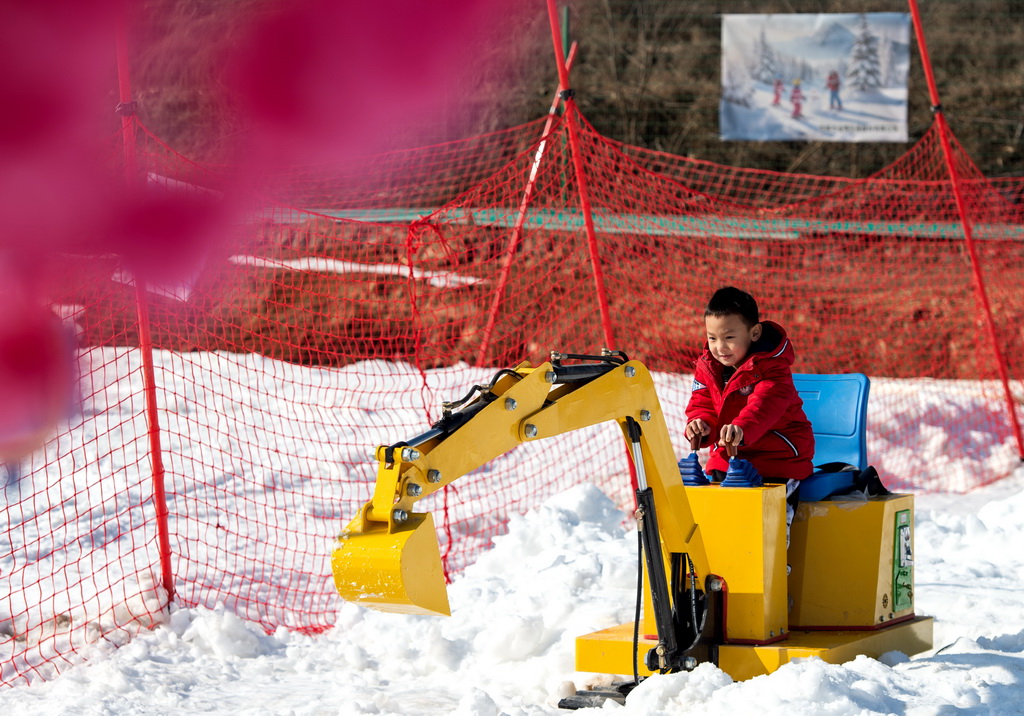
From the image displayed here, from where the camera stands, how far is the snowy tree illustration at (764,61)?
485 inches

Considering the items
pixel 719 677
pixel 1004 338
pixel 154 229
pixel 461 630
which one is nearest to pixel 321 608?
pixel 461 630

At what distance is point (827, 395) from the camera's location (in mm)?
4055

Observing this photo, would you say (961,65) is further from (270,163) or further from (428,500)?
(270,163)

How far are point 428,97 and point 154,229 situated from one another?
13.0 inches

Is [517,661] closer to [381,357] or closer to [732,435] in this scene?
[732,435]

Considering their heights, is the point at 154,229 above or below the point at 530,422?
above

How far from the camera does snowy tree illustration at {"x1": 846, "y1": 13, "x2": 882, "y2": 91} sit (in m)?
12.2

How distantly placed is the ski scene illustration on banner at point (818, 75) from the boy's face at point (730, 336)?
923 cm

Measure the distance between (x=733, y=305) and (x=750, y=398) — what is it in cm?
29

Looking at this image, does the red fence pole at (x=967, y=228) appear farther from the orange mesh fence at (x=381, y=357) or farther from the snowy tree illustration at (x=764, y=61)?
the snowy tree illustration at (x=764, y=61)

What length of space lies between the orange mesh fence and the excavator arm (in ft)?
2.03

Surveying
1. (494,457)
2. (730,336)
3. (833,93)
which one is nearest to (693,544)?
(730,336)

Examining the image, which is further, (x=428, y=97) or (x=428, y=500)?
(x=428, y=500)

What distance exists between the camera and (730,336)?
3.59 metres
